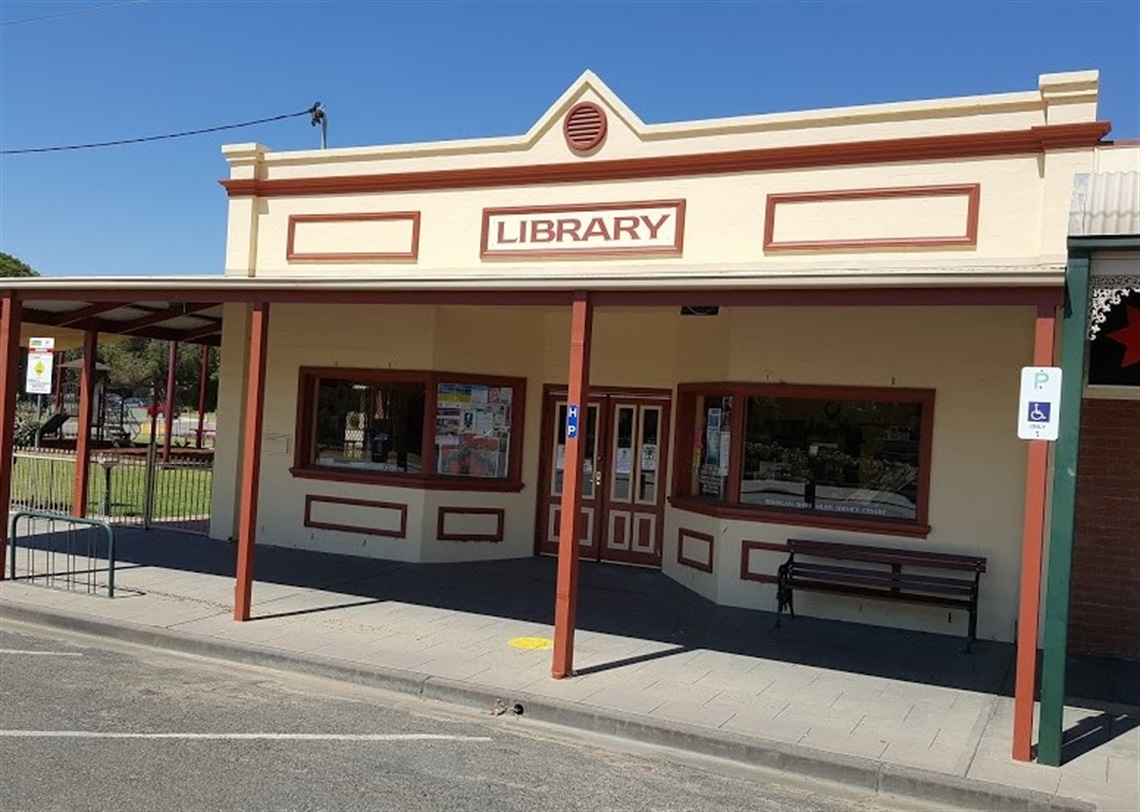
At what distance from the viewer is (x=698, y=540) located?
1095 centimetres

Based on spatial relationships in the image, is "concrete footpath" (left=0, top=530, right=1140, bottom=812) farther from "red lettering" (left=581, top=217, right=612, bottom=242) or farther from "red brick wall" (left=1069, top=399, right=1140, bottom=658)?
"red lettering" (left=581, top=217, right=612, bottom=242)

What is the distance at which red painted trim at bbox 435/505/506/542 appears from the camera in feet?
40.3

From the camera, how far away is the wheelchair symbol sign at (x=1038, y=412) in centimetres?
615

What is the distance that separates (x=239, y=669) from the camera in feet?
25.8

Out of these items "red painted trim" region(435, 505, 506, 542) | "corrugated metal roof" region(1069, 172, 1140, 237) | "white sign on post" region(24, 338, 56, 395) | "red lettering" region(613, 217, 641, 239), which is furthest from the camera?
"red painted trim" region(435, 505, 506, 542)

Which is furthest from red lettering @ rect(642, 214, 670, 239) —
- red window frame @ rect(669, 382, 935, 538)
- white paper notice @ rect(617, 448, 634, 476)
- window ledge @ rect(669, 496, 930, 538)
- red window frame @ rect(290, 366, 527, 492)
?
red window frame @ rect(290, 366, 527, 492)

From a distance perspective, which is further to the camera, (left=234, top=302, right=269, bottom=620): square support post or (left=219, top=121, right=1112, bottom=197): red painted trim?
(left=234, top=302, right=269, bottom=620): square support post

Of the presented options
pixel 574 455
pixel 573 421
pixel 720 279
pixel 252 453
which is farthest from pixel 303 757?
pixel 720 279

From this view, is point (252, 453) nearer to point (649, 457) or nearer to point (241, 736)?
point (241, 736)

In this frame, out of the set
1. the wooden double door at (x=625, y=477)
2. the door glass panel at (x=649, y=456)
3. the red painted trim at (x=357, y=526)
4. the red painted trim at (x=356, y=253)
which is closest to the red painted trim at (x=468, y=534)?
the red painted trim at (x=357, y=526)

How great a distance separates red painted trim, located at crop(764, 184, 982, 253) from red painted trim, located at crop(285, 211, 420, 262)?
3870mm

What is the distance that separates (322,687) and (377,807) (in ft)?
8.58

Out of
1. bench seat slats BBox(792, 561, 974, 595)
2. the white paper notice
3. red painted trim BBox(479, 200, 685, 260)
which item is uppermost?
red painted trim BBox(479, 200, 685, 260)

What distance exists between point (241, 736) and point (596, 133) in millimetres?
6598
